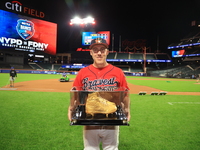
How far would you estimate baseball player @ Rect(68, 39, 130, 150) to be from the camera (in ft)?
6.66

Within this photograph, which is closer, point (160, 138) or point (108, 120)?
point (108, 120)

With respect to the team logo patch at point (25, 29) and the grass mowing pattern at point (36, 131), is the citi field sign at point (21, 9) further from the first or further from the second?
the grass mowing pattern at point (36, 131)

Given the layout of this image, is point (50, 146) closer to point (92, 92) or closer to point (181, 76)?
point (92, 92)

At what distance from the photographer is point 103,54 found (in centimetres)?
229

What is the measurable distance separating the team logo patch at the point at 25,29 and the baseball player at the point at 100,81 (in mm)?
44441

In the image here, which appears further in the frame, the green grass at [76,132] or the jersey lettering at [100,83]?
the green grass at [76,132]

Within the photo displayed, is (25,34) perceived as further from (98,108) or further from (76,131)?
(98,108)

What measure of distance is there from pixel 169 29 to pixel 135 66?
722 inches

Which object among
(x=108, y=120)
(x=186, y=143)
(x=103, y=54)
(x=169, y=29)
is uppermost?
(x=169, y=29)

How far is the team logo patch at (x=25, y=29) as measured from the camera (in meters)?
Answer: 39.2

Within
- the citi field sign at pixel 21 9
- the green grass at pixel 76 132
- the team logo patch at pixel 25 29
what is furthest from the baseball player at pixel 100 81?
the citi field sign at pixel 21 9

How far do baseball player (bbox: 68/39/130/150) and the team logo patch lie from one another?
44441 mm

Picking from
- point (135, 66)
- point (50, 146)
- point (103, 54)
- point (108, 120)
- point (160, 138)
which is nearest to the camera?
point (108, 120)

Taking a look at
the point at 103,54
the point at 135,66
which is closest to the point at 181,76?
the point at 135,66
